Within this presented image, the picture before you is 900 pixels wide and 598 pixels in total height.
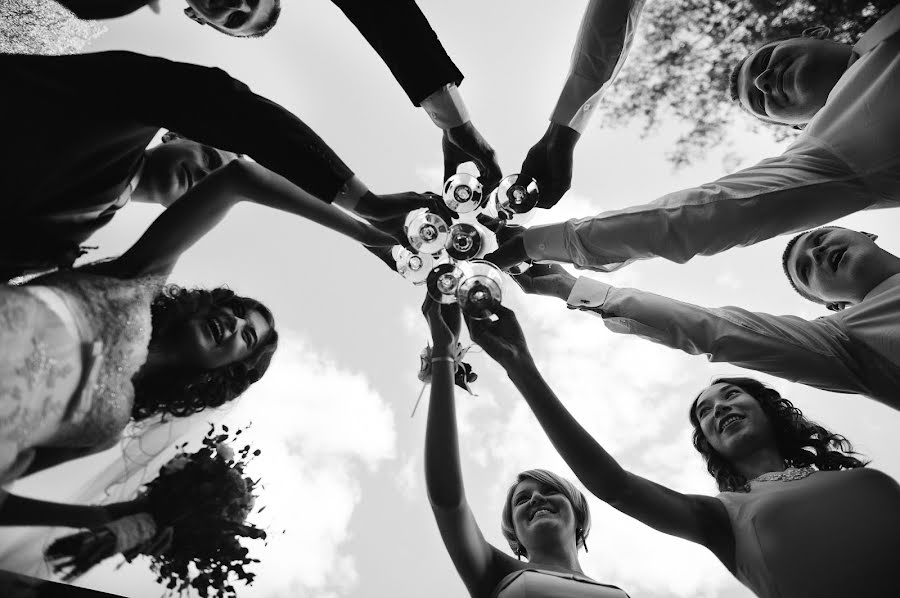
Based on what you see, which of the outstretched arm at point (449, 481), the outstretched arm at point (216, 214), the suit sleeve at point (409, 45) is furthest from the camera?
the outstretched arm at point (449, 481)

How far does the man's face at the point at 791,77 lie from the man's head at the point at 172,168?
2.30m

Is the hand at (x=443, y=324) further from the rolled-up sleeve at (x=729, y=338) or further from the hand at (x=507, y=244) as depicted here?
the rolled-up sleeve at (x=729, y=338)

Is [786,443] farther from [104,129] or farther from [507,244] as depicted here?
[104,129]

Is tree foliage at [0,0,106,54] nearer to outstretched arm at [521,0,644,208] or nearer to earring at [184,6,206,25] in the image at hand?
earring at [184,6,206,25]

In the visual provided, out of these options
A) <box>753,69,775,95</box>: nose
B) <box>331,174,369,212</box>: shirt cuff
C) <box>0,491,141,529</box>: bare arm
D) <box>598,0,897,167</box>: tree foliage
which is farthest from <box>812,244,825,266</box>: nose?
<box>0,491,141,529</box>: bare arm

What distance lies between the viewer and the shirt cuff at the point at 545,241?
1.91m

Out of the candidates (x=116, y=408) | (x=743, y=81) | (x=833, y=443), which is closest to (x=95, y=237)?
(x=116, y=408)

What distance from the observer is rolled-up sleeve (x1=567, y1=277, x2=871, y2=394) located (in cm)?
220

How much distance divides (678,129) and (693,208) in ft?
2.63

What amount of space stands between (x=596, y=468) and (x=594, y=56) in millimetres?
1538

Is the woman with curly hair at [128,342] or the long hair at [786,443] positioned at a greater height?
the long hair at [786,443]

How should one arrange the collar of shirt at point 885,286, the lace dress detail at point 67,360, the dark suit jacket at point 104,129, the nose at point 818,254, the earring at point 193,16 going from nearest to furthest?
1. the lace dress detail at point 67,360
2. the dark suit jacket at point 104,129
3. the earring at point 193,16
4. the collar of shirt at point 885,286
5. the nose at point 818,254

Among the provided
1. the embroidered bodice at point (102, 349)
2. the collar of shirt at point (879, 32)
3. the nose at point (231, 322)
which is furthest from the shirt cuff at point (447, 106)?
the collar of shirt at point (879, 32)

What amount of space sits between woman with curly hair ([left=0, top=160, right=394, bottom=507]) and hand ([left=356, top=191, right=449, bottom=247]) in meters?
0.39
